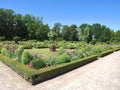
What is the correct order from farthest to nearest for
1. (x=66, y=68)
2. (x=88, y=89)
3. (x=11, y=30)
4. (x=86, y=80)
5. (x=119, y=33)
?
(x=119, y=33)
(x=11, y=30)
(x=66, y=68)
(x=86, y=80)
(x=88, y=89)

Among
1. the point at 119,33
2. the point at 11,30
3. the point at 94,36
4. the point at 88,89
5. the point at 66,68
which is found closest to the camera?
the point at 88,89

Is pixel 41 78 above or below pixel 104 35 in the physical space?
below

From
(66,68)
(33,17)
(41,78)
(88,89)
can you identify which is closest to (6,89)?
(41,78)

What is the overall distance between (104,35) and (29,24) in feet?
92.4

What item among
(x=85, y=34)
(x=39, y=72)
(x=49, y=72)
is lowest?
(x=49, y=72)

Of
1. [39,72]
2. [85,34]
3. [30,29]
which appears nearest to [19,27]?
[30,29]

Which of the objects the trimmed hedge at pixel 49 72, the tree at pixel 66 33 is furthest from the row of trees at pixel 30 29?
the trimmed hedge at pixel 49 72

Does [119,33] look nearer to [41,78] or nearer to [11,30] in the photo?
[11,30]

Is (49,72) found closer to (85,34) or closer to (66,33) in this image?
(66,33)

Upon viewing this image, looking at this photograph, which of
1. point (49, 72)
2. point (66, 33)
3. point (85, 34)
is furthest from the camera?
point (85, 34)

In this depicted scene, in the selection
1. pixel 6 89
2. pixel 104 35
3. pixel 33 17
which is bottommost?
pixel 6 89

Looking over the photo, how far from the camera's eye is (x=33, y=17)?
54.0 m

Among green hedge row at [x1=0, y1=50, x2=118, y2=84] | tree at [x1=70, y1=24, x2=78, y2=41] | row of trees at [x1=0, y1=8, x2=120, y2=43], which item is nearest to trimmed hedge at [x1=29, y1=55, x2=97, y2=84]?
green hedge row at [x1=0, y1=50, x2=118, y2=84]

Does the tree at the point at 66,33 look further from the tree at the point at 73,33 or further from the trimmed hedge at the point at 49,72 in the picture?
the trimmed hedge at the point at 49,72
